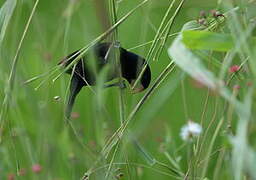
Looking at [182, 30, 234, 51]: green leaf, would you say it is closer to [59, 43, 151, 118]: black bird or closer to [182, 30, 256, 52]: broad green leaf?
[182, 30, 256, 52]: broad green leaf

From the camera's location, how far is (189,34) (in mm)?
992

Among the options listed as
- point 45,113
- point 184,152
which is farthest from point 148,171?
point 45,113

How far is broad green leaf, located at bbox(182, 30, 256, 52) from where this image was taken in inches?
38.5

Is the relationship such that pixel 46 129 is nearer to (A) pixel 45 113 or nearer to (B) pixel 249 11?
(A) pixel 45 113

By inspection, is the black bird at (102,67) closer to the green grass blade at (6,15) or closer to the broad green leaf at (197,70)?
the green grass blade at (6,15)

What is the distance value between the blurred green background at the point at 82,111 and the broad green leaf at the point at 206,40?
3.4 inches

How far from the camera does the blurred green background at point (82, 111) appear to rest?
1.04 meters

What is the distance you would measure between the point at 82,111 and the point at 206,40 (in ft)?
4.41

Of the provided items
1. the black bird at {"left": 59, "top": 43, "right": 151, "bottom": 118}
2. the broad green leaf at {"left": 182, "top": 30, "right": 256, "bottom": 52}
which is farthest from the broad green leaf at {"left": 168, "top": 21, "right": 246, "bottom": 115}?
the black bird at {"left": 59, "top": 43, "right": 151, "bottom": 118}

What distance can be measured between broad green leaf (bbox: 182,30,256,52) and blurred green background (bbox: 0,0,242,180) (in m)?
0.09

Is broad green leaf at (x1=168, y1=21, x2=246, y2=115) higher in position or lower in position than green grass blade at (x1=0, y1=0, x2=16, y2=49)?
lower

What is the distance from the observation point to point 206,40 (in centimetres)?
98

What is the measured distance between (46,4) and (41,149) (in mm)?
1500

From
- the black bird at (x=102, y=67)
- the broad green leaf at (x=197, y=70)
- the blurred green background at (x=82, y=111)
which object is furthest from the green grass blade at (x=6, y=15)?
the broad green leaf at (x=197, y=70)
